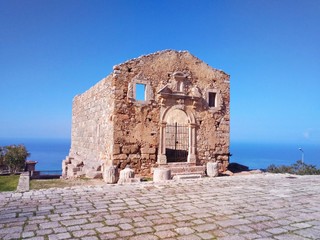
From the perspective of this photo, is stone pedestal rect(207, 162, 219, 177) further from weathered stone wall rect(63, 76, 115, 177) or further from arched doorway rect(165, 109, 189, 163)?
weathered stone wall rect(63, 76, 115, 177)

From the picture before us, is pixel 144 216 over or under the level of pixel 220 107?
under

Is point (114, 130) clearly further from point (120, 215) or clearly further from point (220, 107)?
point (120, 215)

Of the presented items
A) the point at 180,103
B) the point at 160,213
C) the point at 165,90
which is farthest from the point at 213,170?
the point at 160,213

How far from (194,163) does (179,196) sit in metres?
6.52

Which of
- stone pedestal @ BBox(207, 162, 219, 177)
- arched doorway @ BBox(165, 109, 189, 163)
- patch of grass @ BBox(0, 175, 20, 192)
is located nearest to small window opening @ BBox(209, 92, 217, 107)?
arched doorway @ BBox(165, 109, 189, 163)

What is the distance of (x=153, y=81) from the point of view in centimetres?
1255

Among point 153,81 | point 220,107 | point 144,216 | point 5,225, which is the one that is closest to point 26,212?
point 5,225

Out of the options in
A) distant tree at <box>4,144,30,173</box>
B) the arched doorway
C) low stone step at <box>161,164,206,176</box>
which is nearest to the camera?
low stone step at <box>161,164,206,176</box>

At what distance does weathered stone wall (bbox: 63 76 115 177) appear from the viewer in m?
12.1

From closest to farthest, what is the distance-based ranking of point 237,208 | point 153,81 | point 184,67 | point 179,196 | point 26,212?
1. point 26,212
2. point 237,208
3. point 179,196
4. point 153,81
5. point 184,67

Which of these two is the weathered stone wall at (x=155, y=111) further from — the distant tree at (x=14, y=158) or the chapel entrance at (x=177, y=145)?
the distant tree at (x=14, y=158)

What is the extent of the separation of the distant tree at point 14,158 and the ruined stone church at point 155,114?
3.04 meters

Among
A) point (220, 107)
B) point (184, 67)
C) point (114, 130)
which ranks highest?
point (184, 67)

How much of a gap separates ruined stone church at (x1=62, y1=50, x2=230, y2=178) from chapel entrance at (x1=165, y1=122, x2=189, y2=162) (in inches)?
4.6
